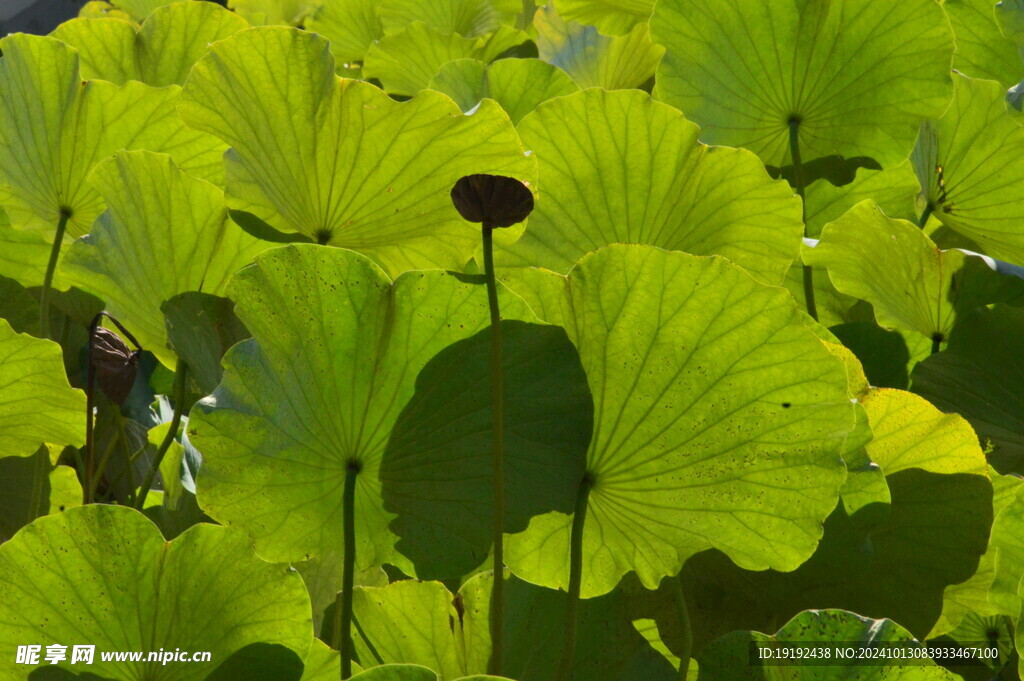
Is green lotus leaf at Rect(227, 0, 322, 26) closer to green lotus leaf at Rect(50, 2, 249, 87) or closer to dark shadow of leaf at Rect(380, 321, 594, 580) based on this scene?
green lotus leaf at Rect(50, 2, 249, 87)

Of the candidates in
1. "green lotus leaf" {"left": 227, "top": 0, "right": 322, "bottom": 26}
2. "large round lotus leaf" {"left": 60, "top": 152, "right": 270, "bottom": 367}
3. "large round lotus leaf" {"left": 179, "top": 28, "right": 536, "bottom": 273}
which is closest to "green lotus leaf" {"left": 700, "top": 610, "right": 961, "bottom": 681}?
"large round lotus leaf" {"left": 179, "top": 28, "right": 536, "bottom": 273}

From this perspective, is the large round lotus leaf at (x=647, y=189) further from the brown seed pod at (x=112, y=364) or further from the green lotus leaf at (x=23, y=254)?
the green lotus leaf at (x=23, y=254)

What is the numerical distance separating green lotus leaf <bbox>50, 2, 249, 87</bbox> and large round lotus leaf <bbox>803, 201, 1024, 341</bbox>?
535 mm

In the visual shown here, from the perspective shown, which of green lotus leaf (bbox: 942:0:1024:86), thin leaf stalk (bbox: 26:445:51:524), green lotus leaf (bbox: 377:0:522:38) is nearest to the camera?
thin leaf stalk (bbox: 26:445:51:524)

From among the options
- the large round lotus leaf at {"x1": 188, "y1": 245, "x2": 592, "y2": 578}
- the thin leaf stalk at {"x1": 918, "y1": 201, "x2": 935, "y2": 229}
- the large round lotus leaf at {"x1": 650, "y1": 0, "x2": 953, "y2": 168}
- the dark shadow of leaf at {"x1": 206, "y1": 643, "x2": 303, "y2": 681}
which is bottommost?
the dark shadow of leaf at {"x1": 206, "y1": 643, "x2": 303, "y2": 681}

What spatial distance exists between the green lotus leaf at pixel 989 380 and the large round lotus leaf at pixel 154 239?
1.32 feet

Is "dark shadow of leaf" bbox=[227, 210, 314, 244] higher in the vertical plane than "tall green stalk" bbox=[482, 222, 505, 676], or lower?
higher

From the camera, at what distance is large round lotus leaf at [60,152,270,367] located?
0.55 meters

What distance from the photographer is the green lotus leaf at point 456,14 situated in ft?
3.51

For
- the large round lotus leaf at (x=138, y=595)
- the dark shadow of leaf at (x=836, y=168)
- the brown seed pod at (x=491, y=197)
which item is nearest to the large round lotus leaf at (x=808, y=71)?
the dark shadow of leaf at (x=836, y=168)

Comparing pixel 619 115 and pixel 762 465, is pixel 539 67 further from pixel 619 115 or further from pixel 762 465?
pixel 762 465

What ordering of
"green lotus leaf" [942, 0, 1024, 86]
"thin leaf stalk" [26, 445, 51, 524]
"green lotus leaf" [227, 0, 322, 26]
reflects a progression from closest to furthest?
"thin leaf stalk" [26, 445, 51, 524]
"green lotus leaf" [942, 0, 1024, 86]
"green lotus leaf" [227, 0, 322, 26]

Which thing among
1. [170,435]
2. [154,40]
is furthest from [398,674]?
[154,40]

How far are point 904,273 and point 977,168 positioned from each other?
0.47 feet
